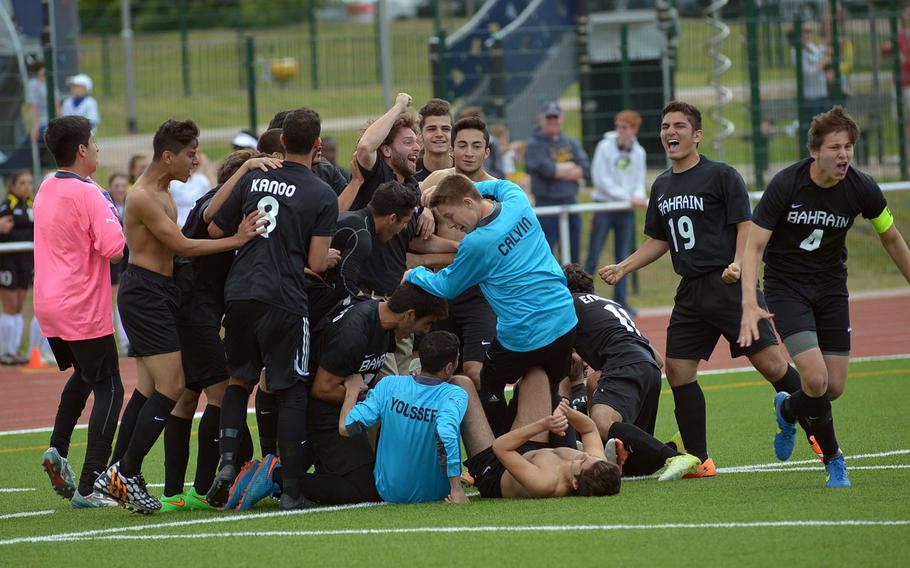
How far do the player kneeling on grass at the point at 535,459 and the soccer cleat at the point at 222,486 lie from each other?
4.40 ft

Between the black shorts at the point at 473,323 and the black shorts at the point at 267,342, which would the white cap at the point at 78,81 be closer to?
the black shorts at the point at 473,323

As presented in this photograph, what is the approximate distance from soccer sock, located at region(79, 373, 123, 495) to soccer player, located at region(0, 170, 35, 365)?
7.52m

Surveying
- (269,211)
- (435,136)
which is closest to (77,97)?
(435,136)

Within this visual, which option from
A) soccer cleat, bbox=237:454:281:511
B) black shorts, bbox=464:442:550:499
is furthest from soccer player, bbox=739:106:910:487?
soccer cleat, bbox=237:454:281:511

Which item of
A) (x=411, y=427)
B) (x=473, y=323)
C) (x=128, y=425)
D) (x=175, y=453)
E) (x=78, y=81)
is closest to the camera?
(x=411, y=427)

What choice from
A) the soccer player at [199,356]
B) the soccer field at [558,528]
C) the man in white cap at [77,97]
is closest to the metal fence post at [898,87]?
the man in white cap at [77,97]

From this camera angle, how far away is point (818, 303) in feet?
26.9

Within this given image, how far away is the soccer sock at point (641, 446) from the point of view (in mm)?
8430

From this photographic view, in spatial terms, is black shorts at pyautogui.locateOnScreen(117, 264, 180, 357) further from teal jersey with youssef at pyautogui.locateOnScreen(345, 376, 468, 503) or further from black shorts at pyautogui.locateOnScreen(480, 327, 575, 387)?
black shorts at pyautogui.locateOnScreen(480, 327, 575, 387)

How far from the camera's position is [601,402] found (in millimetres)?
8656

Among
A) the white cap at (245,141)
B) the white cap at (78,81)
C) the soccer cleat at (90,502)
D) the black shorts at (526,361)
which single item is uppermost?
the white cap at (78,81)

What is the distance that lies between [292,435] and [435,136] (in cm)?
284

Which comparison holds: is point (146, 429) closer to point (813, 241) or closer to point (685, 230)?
point (685, 230)

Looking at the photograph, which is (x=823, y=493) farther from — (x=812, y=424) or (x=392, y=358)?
(x=392, y=358)
